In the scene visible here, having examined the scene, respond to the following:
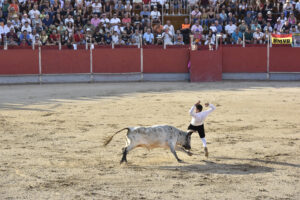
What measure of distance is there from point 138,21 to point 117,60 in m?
2.60

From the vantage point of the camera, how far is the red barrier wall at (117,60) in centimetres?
2166

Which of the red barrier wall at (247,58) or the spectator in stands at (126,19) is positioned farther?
the spectator in stands at (126,19)

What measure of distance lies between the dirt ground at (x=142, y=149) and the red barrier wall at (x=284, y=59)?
128 inches

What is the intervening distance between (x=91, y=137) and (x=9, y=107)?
16.4 feet

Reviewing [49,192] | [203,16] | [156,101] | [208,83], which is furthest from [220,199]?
[203,16]

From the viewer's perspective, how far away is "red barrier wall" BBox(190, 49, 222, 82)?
21297mm

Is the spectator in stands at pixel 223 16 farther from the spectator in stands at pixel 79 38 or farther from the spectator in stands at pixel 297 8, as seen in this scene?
the spectator in stands at pixel 79 38

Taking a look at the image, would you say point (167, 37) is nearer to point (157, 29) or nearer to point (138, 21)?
point (157, 29)

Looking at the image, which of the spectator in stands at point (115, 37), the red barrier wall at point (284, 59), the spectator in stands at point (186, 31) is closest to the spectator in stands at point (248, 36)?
the red barrier wall at point (284, 59)

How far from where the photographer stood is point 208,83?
20938 mm

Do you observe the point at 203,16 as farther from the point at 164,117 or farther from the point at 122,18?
the point at 164,117

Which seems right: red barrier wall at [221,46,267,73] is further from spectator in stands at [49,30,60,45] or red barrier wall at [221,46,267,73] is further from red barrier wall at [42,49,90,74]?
spectator in stands at [49,30,60,45]

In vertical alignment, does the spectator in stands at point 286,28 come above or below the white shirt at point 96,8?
below

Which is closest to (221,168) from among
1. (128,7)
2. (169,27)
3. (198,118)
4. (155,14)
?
(198,118)
